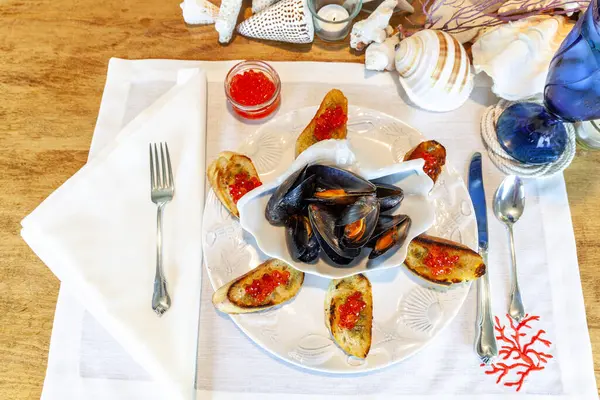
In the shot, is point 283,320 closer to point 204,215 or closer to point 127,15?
point 204,215

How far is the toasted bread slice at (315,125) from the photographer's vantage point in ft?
3.33

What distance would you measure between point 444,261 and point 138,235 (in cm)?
68

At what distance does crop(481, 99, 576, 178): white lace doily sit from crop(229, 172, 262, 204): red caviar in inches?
23.6

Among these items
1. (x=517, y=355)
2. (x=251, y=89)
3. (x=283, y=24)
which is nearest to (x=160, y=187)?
(x=251, y=89)

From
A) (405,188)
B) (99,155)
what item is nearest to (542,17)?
(405,188)

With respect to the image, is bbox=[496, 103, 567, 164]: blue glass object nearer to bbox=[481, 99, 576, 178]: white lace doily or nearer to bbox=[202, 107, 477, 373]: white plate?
bbox=[481, 99, 576, 178]: white lace doily

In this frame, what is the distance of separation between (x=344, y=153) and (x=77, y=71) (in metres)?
0.87

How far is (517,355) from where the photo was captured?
3.19 feet

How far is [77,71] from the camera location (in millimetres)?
1271

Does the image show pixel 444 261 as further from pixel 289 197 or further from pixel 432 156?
pixel 289 197

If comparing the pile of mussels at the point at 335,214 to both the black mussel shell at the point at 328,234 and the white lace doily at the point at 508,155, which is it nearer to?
the black mussel shell at the point at 328,234

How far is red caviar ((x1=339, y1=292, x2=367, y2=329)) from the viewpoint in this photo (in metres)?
0.90

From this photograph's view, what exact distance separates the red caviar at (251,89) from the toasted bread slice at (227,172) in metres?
0.18

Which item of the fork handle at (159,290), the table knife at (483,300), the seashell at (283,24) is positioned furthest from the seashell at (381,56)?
the fork handle at (159,290)
